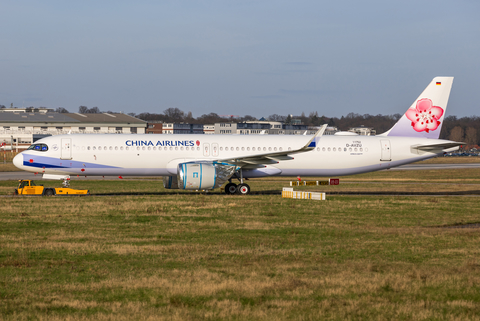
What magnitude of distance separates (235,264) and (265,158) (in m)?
21.4

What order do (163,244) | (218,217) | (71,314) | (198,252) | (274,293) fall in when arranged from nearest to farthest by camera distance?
(71,314) < (274,293) < (198,252) < (163,244) < (218,217)

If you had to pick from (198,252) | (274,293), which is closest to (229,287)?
(274,293)

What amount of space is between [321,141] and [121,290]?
28.4 metres

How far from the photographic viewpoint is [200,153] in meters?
36.0

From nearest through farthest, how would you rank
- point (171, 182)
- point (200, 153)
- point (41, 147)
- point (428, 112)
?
1. point (41, 147)
2. point (200, 153)
3. point (171, 182)
4. point (428, 112)

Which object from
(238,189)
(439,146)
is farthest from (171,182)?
(439,146)

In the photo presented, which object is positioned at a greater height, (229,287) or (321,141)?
(321,141)

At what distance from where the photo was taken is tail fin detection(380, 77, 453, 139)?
1569 inches

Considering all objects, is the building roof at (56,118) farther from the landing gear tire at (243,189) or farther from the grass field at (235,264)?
the grass field at (235,264)

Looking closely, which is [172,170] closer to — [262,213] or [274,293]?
[262,213]

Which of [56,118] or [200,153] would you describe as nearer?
[200,153]

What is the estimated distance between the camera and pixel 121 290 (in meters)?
11.5

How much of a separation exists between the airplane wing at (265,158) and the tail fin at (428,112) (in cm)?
863

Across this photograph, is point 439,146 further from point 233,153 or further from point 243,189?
point 233,153
